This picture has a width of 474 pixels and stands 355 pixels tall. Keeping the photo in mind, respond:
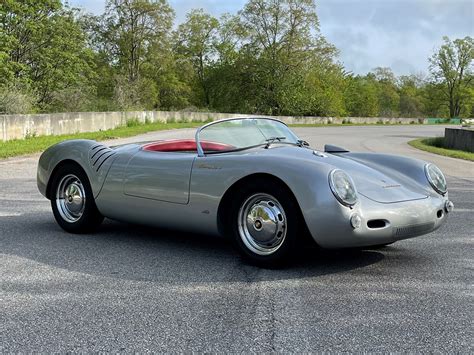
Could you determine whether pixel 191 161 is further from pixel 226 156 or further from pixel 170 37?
pixel 170 37

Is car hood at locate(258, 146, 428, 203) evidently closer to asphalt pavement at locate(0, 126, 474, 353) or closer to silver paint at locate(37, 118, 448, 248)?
silver paint at locate(37, 118, 448, 248)

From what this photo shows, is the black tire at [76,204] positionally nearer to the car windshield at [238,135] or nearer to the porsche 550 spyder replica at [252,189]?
the porsche 550 spyder replica at [252,189]

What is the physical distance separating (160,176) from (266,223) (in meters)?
1.15

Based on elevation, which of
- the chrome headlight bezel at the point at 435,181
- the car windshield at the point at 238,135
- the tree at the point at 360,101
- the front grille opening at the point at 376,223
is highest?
the tree at the point at 360,101

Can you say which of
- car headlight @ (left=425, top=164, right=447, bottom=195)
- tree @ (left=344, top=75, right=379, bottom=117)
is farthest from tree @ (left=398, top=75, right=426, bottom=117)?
car headlight @ (left=425, top=164, right=447, bottom=195)

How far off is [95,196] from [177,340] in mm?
2752

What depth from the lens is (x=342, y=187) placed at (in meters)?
3.94

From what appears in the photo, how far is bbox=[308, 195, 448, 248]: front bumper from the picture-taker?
3.84 m

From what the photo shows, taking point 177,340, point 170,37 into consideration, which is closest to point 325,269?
point 177,340

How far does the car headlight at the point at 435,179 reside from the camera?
478cm

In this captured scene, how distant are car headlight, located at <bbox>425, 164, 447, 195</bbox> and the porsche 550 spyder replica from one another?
0.01 m

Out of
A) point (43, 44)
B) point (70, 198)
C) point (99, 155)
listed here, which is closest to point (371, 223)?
point (99, 155)

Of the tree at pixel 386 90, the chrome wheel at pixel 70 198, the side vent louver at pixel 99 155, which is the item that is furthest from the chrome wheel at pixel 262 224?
the tree at pixel 386 90

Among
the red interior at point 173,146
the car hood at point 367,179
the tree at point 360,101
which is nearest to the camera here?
the car hood at point 367,179
